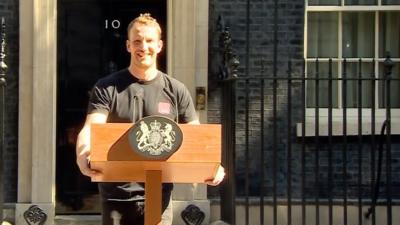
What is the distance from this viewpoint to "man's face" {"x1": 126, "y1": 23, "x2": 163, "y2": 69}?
357 cm

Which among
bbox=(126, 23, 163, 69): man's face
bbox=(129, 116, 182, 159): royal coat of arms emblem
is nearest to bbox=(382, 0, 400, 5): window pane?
bbox=(126, 23, 163, 69): man's face

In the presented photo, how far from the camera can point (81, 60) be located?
7.90 m

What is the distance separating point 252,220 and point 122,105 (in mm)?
4001

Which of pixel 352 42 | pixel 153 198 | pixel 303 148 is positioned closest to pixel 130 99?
pixel 153 198

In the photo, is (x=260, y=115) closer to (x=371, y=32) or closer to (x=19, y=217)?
(x=371, y=32)

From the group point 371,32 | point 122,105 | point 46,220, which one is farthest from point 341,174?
point 122,105

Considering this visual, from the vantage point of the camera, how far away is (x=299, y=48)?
25.9 ft

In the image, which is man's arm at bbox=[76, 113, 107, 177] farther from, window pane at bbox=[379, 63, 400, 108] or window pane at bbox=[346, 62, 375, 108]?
window pane at bbox=[379, 63, 400, 108]

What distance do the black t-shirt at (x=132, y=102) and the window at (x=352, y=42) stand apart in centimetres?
433

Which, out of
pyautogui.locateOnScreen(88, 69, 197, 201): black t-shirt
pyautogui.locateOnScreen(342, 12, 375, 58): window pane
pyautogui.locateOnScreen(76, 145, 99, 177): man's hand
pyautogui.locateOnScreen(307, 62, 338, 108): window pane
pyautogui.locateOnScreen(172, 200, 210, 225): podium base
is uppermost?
pyautogui.locateOnScreen(342, 12, 375, 58): window pane

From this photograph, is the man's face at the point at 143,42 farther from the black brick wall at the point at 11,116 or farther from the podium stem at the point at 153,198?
the black brick wall at the point at 11,116

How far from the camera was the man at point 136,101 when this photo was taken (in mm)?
3602

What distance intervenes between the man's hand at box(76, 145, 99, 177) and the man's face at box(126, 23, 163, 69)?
51cm

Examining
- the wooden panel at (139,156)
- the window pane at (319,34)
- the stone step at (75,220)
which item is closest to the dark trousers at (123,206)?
the wooden panel at (139,156)
